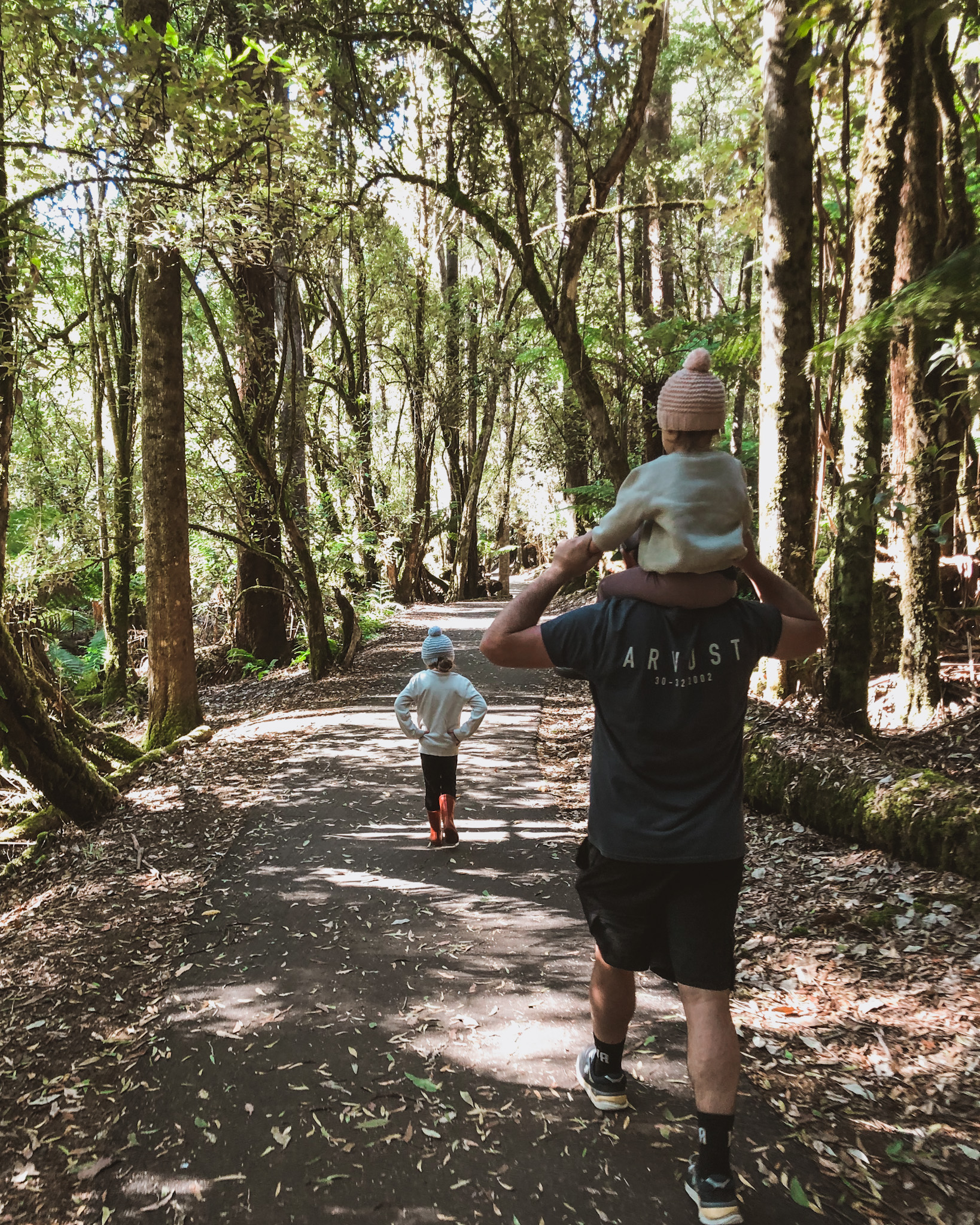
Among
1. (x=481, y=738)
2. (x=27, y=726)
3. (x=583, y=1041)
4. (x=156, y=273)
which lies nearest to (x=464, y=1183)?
(x=583, y=1041)

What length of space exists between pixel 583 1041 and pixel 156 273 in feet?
29.0

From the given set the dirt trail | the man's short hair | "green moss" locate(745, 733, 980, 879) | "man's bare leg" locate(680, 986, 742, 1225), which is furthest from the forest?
the man's short hair

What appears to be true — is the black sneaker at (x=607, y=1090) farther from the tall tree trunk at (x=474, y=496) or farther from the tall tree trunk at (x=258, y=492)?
the tall tree trunk at (x=474, y=496)

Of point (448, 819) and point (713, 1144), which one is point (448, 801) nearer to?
point (448, 819)

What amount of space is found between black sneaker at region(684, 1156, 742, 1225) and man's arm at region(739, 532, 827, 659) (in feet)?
5.45

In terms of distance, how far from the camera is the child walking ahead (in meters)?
6.13

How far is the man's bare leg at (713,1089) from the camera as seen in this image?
2.55m

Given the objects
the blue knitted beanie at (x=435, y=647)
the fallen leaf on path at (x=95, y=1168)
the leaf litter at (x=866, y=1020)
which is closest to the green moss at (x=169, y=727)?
the blue knitted beanie at (x=435, y=647)

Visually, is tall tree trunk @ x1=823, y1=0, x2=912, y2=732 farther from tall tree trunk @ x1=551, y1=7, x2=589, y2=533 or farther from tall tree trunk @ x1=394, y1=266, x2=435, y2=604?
tall tree trunk @ x1=394, y1=266, x2=435, y2=604

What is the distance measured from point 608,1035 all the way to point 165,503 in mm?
8087

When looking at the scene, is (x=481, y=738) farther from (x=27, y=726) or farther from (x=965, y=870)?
(x=965, y=870)

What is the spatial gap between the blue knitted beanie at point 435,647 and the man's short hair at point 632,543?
3581 millimetres

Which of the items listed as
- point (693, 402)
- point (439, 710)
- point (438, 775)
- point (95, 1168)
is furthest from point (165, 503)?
point (693, 402)

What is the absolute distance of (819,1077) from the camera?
11.4 ft
